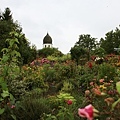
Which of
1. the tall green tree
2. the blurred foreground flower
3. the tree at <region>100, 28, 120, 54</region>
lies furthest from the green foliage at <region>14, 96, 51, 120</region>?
the tree at <region>100, 28, 120, 54</region>

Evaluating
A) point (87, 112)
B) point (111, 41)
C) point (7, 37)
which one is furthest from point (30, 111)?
point (111, 41)

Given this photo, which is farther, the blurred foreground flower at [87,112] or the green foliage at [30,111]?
the green foliage at [30,111]

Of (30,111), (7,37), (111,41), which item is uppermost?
(111,41)

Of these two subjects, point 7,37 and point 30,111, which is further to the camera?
point 7,37

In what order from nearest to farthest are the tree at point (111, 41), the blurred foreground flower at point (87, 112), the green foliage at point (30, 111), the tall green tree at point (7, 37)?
the blurred foreground flower at point (87, 112) < the green foliage at point (30, 111) < the tall green tree at point (7, 37) < the tree at point (111, 41)

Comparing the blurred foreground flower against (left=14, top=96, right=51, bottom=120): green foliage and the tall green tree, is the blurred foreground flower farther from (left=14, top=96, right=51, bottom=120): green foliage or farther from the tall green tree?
the tall green tree

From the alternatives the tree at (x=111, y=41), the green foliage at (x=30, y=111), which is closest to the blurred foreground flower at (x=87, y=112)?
the green foliage at (x=30, y=111)

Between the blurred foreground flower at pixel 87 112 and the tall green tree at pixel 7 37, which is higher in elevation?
the tall green tree at pixel 7 37

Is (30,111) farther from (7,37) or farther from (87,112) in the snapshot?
(7,37)

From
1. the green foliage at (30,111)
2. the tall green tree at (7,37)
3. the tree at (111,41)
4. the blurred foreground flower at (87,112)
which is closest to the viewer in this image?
the blurred foreground flower at (87,112)

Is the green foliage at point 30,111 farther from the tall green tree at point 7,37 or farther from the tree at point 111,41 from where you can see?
the tree at point 111,41

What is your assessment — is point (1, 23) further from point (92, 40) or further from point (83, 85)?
point (92, 40)

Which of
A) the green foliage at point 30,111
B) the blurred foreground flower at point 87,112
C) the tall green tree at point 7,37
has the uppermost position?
the tall green tree at point 7,37

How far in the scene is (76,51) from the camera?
19375mm
